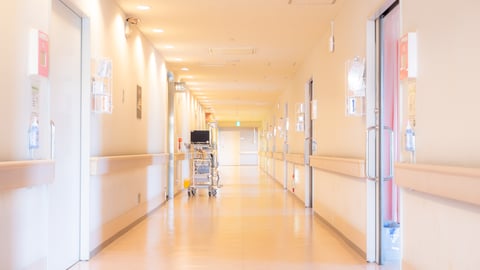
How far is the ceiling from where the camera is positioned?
6371mm

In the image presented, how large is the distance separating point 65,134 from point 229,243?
2298 mm

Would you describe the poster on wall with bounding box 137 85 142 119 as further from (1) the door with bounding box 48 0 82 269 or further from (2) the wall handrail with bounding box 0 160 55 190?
(2) the wall handrail with bounding box 0 160 55 190

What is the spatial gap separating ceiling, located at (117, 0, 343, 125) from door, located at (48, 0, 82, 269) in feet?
5.23

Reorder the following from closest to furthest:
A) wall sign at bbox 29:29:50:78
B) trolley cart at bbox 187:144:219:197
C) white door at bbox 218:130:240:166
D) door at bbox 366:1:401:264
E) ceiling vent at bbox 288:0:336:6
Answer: wall sign at bbox 29:29:50:78 < door at bbox 366:1:401:264 < ceiling vent at bbox 288:0:336:6 < trolley cart at bbox 187:144:219:197 < white door at bbox 218:130:240:166

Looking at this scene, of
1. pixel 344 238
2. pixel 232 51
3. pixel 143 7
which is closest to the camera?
pixel 344 238

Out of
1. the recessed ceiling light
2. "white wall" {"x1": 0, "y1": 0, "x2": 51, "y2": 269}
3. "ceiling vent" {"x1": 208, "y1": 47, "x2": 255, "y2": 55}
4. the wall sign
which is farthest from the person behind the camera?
"ceiling vent" {"x1": 208, "y1": 47, "x2": 255, "y2": 55}

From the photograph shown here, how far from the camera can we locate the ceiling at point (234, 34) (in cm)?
637

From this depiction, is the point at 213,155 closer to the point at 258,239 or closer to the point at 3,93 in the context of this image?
the point at 258,239

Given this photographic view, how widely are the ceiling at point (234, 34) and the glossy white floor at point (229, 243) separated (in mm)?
2994

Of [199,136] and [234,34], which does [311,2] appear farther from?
[199,136]

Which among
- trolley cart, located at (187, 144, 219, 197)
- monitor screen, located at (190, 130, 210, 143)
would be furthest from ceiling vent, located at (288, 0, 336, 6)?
monitor screen, located at (190, 130, 210, 143)

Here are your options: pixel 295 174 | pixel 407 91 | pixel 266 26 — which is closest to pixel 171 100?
pixel 295 174

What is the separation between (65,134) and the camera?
4715 millimetres

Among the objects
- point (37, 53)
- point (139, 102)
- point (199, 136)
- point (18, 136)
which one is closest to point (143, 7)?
point (139, 102)
